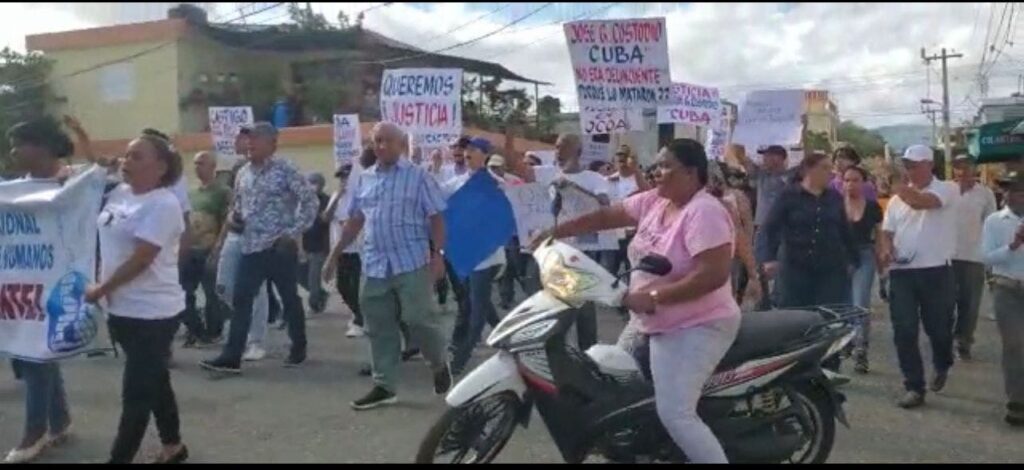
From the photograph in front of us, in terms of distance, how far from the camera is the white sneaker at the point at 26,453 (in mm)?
6195

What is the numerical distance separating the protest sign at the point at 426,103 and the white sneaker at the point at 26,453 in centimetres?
628

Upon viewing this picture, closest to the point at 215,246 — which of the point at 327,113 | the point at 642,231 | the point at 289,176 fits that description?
the point at 289,176

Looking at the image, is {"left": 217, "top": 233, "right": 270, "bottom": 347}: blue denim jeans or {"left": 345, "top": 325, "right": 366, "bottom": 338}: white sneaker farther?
{"left": 345, "top": 325, "right": 366, "bottom": 338}: white sneaker

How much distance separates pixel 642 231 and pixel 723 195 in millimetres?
2656

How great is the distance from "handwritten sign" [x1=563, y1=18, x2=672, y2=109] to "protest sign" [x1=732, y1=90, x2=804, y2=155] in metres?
4.22

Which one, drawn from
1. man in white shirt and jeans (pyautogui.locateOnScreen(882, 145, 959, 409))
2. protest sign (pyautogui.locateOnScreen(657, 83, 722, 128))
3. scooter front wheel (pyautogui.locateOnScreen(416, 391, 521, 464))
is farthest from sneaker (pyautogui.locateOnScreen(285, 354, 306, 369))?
protest sign (pyautogui.locateOnScreen(657, 83, 722, 128))

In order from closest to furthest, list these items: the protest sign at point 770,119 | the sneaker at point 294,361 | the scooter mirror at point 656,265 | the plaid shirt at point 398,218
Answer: the scooter mirror at point 656,265 < the plaid shirt at point 398,218 < the sneaker at point 294,361 < the protest sign at point 770,119

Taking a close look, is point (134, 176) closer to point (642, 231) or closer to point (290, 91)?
point (642, 231)

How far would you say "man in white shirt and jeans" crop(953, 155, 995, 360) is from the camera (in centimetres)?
938

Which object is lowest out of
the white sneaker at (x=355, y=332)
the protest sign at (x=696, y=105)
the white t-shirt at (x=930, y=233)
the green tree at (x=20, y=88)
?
the white sneaker at (x=355, y=332)

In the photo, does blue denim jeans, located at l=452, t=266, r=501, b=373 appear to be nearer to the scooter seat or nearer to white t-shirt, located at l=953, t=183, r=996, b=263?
the scooter seat

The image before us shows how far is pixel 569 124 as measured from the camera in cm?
3494

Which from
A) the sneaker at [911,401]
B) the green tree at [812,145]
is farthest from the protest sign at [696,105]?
the sneaker at [911,401]

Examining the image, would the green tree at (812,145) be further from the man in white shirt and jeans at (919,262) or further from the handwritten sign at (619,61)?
the handwritten sign at (619,61)
